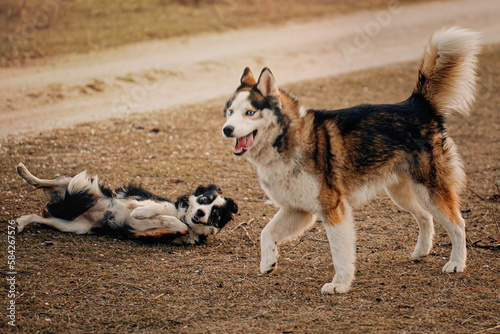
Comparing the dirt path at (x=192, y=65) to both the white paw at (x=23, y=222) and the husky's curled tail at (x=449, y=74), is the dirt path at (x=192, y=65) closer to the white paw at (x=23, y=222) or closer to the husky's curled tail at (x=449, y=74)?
the white paw at (x=23, y=222)

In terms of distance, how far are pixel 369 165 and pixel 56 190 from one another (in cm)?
326

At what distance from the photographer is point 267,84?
4.61 m

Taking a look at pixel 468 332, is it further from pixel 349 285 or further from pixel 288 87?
pixel 288 87

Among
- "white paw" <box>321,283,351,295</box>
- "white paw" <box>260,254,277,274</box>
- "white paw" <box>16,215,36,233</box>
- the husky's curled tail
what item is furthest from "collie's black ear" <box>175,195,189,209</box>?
the husky's curled tail

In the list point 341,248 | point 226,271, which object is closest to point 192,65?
point 226,271

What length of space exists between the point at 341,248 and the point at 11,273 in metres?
2.87

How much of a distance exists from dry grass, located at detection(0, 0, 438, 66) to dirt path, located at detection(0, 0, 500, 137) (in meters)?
0.53

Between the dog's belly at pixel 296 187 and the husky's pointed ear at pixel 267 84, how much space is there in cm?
66

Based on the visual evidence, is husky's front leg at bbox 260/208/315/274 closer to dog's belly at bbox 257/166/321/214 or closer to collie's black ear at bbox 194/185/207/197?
dog's belly at bbox 257/166/321/214

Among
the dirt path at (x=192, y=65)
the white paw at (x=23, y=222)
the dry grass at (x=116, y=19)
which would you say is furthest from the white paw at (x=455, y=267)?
the dry grass at (x=116, y=19)

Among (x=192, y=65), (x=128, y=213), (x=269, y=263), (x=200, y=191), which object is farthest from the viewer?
(x=192, y=65)

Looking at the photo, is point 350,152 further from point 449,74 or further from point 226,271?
point 226,271

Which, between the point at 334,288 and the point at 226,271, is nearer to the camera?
the point at 334,288

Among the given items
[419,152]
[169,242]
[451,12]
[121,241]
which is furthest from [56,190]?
[451,12]
